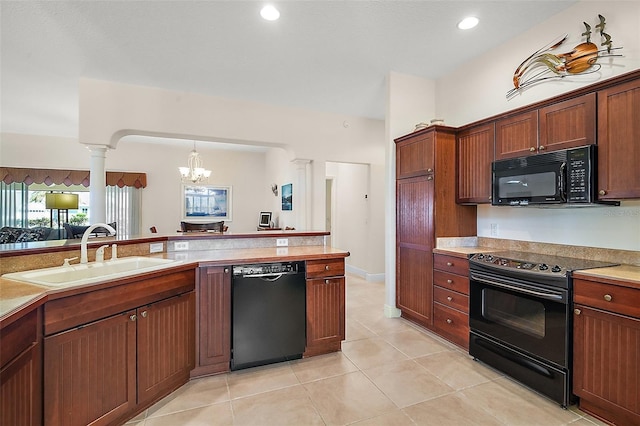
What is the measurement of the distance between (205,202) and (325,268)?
580 cm

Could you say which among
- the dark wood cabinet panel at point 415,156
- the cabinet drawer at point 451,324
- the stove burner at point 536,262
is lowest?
the cabinet drawer at point 451,324

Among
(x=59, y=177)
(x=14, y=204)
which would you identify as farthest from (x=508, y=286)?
(x=14, y=204)

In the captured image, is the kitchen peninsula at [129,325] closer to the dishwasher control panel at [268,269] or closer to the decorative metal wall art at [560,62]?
the dishwasher control panel at [268,269]

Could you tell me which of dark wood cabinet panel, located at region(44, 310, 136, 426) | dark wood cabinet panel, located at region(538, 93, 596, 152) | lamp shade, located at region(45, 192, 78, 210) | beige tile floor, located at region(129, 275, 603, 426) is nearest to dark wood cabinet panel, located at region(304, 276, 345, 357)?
beige tile floor, located at region(129, 275, 603, 426)

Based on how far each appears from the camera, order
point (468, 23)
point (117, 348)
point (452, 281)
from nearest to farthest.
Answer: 1. point (117, 348)
2. point (468, 23)
3. point (452, 281)

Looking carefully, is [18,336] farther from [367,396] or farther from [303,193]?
[303,193]

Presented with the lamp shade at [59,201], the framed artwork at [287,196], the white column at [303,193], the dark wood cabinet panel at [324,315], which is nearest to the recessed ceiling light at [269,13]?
the dark wood cabinet panel at [324,315]

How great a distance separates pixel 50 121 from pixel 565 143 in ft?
24.2

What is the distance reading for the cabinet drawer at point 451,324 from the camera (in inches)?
107

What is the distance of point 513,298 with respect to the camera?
2289 mm

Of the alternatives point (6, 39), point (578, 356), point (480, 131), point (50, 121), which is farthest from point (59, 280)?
point (50, 121)

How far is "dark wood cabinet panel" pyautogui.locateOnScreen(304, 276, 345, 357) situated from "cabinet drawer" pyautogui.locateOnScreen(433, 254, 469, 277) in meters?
1.03

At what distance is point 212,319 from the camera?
2.31m

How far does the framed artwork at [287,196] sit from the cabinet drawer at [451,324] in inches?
148
